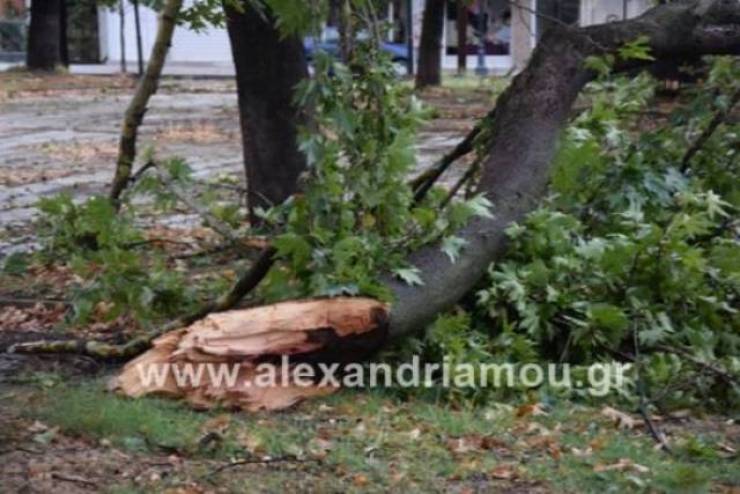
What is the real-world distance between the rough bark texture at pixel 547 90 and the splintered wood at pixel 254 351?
939 millimetres

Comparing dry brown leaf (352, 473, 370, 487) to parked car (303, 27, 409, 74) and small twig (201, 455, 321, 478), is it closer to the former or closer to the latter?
small twig (201, 455, 321, 478)

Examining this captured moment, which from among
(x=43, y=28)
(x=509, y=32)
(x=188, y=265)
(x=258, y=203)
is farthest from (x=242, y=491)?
(x=509, y=32)

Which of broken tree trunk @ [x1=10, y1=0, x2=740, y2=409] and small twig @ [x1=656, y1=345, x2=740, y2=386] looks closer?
small twig @ [x1=656, y1=345, x2=740, y2=386]

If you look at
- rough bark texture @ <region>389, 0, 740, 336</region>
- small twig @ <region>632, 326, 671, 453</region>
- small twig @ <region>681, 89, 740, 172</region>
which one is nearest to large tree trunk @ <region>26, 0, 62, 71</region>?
small twig @ <region>681, 89, 740, 172</region>

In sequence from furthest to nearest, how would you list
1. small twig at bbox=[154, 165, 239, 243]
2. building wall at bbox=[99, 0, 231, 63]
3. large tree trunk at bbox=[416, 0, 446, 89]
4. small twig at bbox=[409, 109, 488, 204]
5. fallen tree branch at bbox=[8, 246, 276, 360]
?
building wall at bbox=[99, 0, 231, 63]
large tree trunk at bbox=[416, 0, 446, 89]
small twig at bbox=[409, 109, 488, 204]
small twig at bbox=[154, 165, 239, 243]
fallen tree branch at bbox=[8, 246, 276, 360]

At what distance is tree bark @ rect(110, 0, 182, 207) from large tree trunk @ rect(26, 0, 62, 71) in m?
30.5

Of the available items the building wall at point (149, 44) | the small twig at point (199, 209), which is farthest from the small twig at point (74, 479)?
the building wall at point (149, 44)

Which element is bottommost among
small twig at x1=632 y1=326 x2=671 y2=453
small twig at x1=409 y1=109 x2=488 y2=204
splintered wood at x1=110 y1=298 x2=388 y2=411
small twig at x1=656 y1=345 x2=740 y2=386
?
small twig at x1=632 y1=326 x2=671 y2=453

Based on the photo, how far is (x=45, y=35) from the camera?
38.2 m

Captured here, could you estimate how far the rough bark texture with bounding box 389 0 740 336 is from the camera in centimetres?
714

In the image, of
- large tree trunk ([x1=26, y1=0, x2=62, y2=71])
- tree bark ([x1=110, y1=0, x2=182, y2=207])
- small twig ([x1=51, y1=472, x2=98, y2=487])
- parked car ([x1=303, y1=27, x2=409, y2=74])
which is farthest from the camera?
large tree trunk ([x1=26, y1=0, x2=62, y2=71])

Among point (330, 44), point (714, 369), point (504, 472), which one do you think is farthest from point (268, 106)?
point (504, 472)

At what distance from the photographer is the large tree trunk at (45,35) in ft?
122

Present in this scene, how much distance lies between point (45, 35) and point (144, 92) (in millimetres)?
32074
